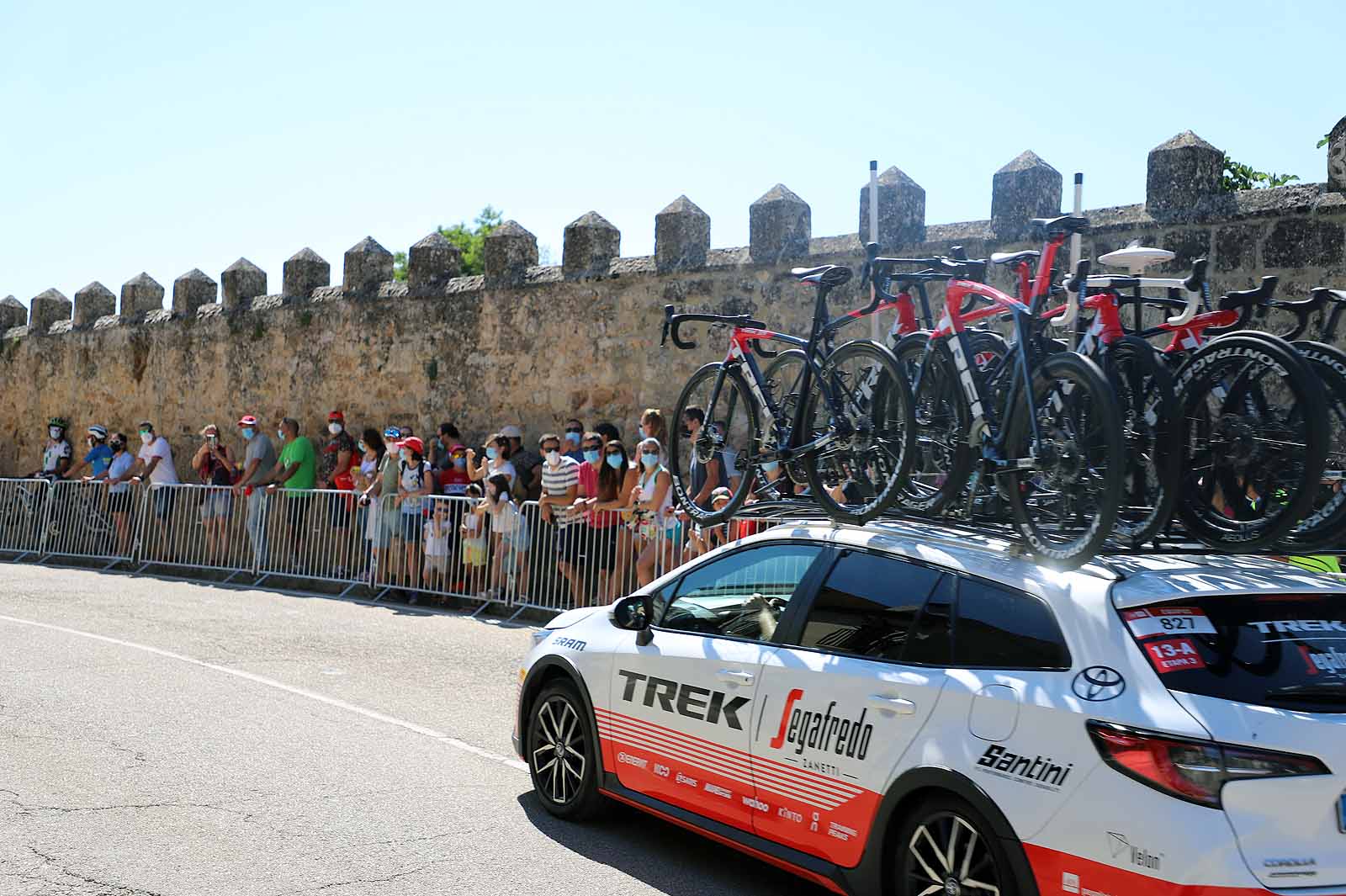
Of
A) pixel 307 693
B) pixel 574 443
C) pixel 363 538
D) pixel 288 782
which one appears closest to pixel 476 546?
pixel 574 443

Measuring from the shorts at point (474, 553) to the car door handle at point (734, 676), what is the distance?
8626 mm

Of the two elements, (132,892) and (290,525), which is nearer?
(132,892)

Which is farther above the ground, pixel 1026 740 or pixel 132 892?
pixel 1026 740

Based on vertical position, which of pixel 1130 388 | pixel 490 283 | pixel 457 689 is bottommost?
pixel 457 689

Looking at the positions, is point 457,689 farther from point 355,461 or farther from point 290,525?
point 355,461

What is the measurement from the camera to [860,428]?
6180 mm

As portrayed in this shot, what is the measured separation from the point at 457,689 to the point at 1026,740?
5.93 m

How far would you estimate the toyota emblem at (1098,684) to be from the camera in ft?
12.6

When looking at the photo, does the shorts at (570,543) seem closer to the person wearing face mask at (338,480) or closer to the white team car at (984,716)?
the person wearing face mask at (338,480)

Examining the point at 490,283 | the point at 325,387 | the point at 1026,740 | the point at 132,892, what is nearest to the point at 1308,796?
the point at 1026,740

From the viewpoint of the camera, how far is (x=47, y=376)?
24.9 metres

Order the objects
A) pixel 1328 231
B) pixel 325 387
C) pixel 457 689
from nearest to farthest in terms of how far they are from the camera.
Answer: pixel 457 689
pixel 1328 231
pixel 325 387

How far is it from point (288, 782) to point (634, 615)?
2.06 metres

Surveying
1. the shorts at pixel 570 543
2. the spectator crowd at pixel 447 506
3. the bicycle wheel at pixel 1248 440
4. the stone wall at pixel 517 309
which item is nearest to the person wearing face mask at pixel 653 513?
the spectator crowd at pixel 447 506
